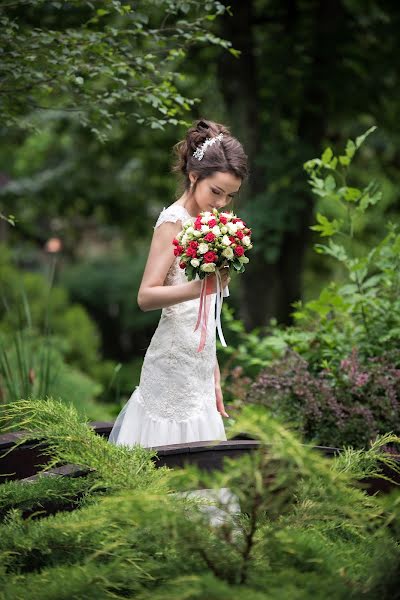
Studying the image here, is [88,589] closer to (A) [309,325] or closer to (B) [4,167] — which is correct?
(A) [309,325]

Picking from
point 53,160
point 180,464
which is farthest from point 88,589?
point 53,160

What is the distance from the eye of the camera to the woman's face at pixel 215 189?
128 inches

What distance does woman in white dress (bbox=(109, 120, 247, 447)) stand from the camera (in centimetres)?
326

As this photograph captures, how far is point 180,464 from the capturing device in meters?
2.89

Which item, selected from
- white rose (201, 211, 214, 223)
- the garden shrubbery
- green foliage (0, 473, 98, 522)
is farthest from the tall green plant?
green foliage (0, 473, 98, 522)

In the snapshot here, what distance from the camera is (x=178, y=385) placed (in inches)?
133

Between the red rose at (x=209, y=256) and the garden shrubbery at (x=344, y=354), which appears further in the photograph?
the garden shrubbery at (x=344, y=354)

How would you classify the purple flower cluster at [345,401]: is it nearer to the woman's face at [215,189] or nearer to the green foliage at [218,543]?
the woman's face at [215,189]

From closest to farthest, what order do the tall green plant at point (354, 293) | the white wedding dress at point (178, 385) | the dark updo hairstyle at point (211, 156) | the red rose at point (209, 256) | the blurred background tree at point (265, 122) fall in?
the red rose at point (209, 256) < the dark updo hairstyle at point (211, 156) < the white wedding dress at point (178, 385) < the tall green plant at point (354, 293) < the blurred background tree at point (265, 122)

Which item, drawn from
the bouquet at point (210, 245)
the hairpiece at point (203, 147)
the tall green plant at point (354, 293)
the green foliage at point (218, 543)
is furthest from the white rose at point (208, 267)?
the tall green plant at point (354, 293)

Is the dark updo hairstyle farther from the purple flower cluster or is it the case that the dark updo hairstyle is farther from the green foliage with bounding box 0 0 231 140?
the purple flower cluster

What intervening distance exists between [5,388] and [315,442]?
1882mm

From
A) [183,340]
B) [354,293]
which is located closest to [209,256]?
[183,340]

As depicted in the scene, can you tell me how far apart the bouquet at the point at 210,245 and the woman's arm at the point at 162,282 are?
0.07 meters
